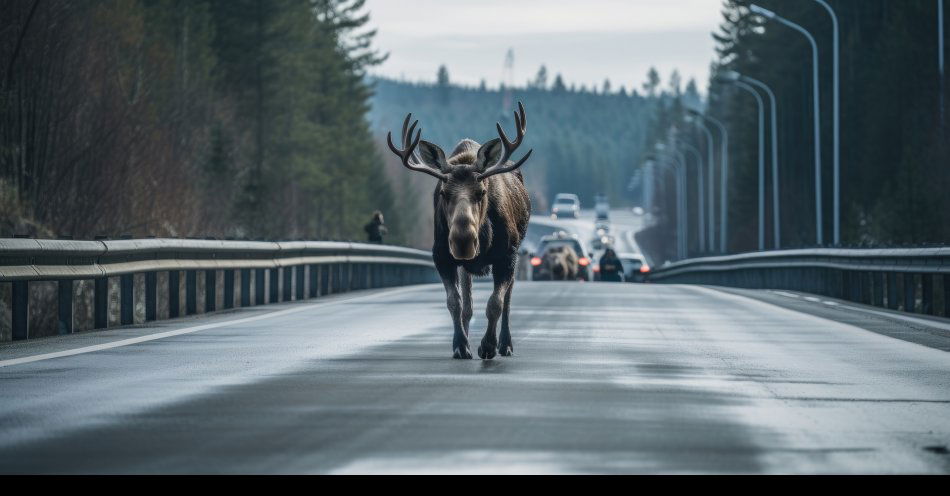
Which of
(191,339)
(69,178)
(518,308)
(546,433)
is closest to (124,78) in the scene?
(69,178)

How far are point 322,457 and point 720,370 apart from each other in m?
5.33

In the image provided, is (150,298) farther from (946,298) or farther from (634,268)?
(634,268)

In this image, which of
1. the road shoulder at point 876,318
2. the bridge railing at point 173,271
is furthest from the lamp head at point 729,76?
the road shoulder at point 876,318

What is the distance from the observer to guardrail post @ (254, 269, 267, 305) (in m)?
23.4

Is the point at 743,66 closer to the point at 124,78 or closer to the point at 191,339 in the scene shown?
the point at 124,78

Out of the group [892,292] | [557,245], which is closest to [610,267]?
[557,245]

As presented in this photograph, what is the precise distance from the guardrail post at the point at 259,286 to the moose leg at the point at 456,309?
34.1ft

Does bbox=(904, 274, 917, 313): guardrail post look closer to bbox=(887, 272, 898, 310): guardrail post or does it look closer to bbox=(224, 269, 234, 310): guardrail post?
bbox=(887, 272, 898, 310): guardrail post

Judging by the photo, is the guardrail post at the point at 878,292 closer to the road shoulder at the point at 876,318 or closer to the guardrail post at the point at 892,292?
the road shoulder at the point at 876,318

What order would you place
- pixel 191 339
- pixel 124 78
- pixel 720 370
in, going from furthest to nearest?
pixel 124 78, pixel 191 339, pixel 720 370

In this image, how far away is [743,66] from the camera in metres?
104

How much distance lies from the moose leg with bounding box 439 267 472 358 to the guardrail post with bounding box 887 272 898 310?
497 inches

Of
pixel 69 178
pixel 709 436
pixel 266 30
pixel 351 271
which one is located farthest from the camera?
pixel 266 30
